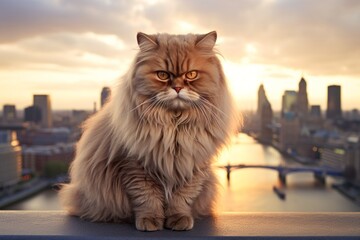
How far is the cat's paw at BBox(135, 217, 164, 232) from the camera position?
3.01ft

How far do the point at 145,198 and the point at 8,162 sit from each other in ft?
52.5

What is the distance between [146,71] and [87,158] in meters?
0.32

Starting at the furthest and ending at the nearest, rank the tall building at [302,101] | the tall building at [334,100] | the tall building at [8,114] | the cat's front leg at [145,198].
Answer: the tall building at [8,114], the tall building at [334,100], the tall building at [302,101], the cat's front leg at [145,198]

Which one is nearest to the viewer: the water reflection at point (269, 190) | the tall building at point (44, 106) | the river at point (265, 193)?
the river at point (265, 193)

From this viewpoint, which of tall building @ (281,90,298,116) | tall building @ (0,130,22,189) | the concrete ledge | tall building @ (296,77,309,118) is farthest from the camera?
tall building @ (296,77,309,118)

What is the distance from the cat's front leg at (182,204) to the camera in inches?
37.7

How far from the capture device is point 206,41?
0.96 m

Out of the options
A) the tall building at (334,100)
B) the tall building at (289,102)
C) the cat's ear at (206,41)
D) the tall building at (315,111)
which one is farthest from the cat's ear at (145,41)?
the tall building at (315,111)

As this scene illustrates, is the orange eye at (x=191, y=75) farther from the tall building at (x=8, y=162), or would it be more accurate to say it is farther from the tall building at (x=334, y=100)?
the tall building at (x=334, y=100)

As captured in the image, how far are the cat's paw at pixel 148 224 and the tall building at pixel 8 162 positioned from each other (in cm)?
1513

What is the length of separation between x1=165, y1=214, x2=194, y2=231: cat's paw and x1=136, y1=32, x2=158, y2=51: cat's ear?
42 cm

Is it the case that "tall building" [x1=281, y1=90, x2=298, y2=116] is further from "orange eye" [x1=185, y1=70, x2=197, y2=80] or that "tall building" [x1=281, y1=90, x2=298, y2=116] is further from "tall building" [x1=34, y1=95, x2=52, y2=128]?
"orange eye" [x1=185, y1=70, x2=197, y2=80]

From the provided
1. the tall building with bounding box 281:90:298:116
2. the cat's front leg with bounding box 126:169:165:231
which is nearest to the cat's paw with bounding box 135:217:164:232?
the cat's front leg with bounding box 126:169:165:231

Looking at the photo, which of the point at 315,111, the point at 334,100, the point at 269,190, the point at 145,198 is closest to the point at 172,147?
the point at 145,198
